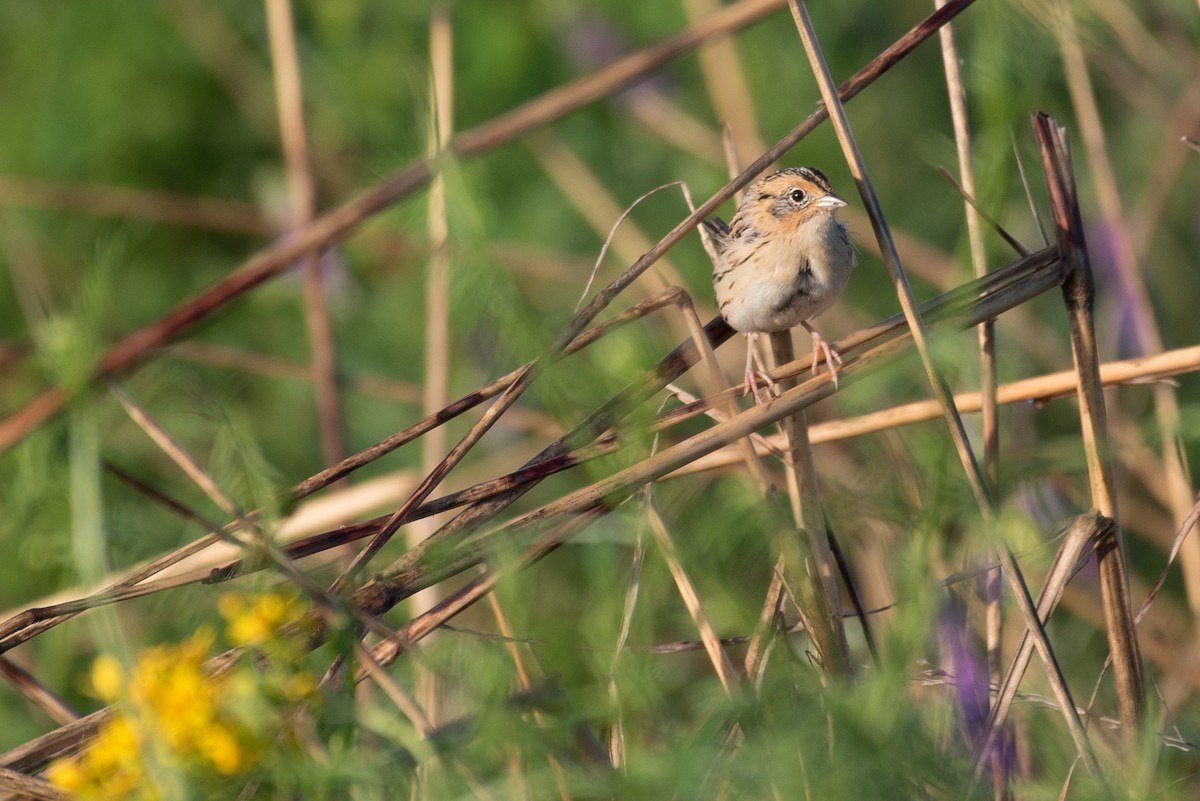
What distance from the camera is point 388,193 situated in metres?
2.74

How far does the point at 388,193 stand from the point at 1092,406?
1433 mm

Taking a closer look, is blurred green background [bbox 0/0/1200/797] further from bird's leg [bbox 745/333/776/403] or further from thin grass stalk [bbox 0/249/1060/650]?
thin grass stalk [bbox 0/249/1060/650]

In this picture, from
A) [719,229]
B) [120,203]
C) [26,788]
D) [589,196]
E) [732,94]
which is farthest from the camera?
[589,196]

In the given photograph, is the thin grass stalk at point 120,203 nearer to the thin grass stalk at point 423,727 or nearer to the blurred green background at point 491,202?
the blurred green background at point 491,202

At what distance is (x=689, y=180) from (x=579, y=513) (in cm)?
346

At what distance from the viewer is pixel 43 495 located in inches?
96.0

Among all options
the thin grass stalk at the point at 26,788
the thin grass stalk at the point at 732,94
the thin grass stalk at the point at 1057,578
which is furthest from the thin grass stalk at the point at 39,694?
the thin grass stalk at the point at 732,94

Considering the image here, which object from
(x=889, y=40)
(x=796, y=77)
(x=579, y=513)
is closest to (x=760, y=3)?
(x=579, y=513)

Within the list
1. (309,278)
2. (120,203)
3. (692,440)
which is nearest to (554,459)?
(692,440)

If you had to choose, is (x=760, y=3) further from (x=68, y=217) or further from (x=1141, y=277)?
(x=68, y=217)

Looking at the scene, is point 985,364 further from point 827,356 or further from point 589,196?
point 589,196

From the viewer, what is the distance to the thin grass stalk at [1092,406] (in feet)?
7.46

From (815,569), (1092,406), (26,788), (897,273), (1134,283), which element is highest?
(897,273)

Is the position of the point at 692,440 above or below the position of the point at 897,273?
below
